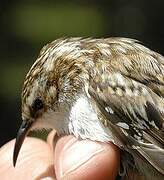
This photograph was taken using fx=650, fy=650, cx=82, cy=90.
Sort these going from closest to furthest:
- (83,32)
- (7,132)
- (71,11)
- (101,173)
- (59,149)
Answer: (101,173) < (59,149) < (7,132) < (83,32) < (71,11)

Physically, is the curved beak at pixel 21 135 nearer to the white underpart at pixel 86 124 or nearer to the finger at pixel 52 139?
the finger at pixel 52 139

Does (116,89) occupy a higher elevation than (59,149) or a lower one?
higher

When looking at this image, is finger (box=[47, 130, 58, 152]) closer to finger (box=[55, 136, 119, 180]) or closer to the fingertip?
the fingertip

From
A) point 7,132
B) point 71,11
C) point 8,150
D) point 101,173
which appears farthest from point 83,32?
point 101,173

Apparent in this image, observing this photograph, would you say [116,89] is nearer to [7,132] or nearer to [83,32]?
[7,132]

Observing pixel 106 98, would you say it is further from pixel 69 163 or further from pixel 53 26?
pixel 53 26
